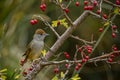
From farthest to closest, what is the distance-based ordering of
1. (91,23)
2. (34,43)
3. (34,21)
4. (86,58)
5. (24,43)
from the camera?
(91,23)
(24,43)
(34,43)
(34,21)
(86,58)

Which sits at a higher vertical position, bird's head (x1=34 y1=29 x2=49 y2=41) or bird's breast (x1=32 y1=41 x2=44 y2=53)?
bird's head (x1=34 y1=29 x2=49 y2=41)

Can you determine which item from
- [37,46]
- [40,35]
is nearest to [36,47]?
[37,46]

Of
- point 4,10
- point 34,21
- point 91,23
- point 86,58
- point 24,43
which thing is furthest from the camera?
point 91,23

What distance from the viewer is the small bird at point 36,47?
137 inches

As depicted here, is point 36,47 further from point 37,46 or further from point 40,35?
point 40,35

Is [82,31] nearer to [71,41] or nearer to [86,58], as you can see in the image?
[71,41]

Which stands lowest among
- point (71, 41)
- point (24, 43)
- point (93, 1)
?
point (71, 41)

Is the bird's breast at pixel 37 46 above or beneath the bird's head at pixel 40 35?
beneath

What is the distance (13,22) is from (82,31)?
326cm

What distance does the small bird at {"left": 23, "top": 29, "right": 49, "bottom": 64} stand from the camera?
3.49m

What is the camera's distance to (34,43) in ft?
12.2

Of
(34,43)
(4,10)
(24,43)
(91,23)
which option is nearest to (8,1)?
(4,10)

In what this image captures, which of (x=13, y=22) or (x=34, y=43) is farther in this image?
(x=34, y=43)

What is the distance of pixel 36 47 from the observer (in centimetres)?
362
